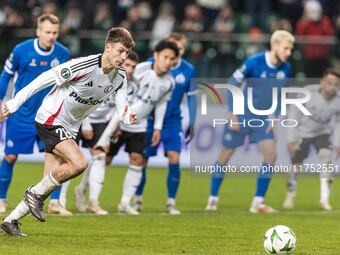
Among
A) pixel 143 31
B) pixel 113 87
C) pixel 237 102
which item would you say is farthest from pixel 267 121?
pixel 143 31

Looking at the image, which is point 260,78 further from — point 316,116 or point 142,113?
point 142,113

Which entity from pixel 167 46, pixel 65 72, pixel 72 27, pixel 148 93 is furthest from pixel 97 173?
pixel 72 27

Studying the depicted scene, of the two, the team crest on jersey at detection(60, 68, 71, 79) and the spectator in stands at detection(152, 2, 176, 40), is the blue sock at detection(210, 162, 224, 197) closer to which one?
the team crest on jersey at detection(60, 68, 71, 79)

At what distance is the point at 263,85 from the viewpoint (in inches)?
496

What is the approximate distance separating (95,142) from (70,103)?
2903mm

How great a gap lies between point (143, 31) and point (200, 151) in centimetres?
413

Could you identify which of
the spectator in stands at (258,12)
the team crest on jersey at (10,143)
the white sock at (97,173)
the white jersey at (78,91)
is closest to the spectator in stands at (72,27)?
the spectator in stands at (258,12)

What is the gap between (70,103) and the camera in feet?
28.6

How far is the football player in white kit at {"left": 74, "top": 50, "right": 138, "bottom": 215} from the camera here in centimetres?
1140

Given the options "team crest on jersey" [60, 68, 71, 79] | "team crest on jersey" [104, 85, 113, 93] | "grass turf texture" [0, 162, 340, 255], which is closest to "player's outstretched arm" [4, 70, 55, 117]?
"team crest on jersey" [60, 68, 71, 79]

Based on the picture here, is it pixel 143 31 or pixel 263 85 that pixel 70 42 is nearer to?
pixel 143 31

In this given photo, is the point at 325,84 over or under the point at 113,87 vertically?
over

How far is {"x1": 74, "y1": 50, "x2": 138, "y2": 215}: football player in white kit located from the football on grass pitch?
3.80 metres

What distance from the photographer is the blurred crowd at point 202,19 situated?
19.0 metres
